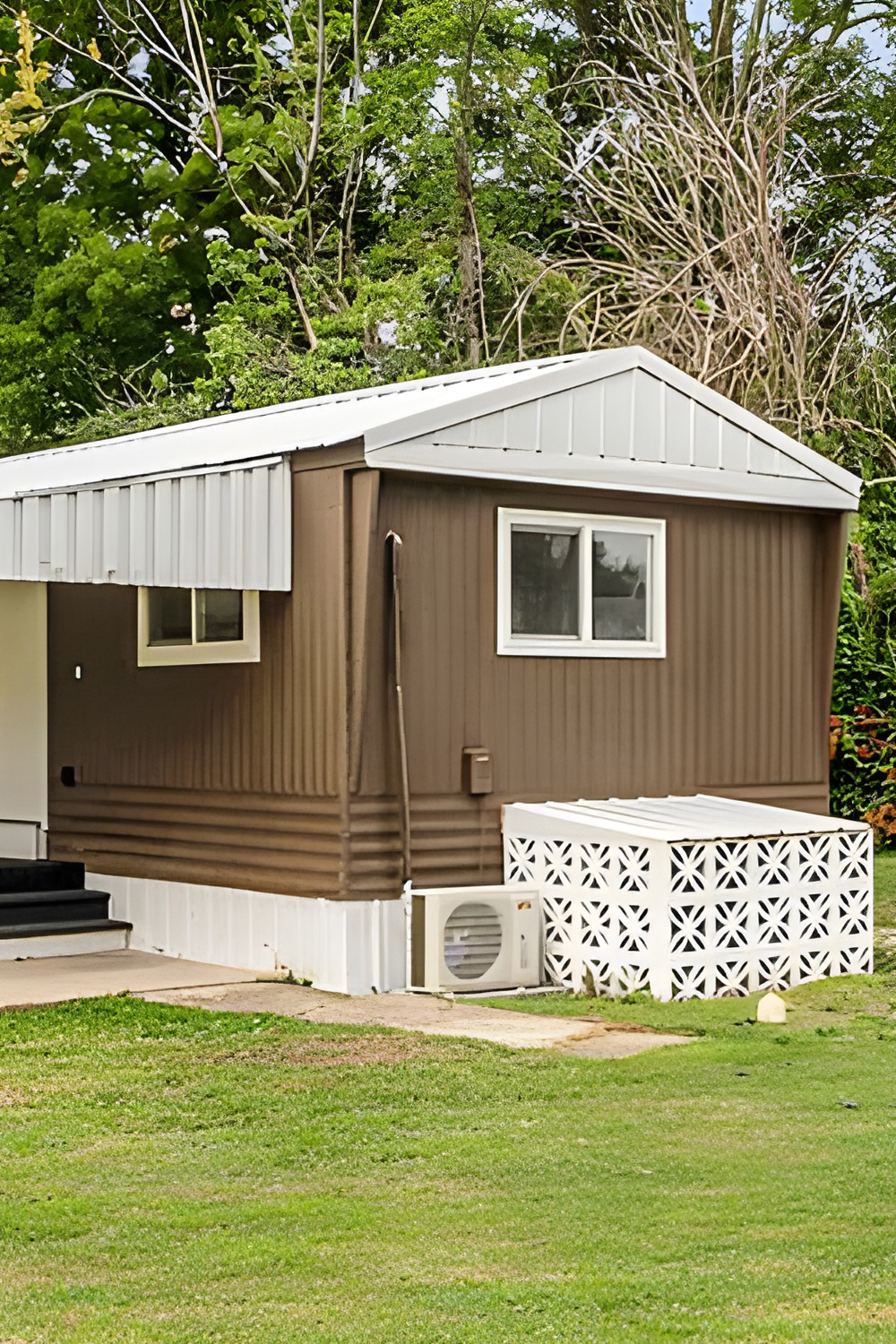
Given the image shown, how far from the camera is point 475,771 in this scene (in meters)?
10.1

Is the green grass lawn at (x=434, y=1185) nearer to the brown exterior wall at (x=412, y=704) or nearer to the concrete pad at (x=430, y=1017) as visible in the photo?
the concrete pad at (x=430, y=1017)

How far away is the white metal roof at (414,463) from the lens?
31.3ft

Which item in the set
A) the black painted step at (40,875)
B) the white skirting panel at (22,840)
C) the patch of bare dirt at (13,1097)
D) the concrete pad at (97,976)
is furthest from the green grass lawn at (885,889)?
the patch of bare dirt at (13,1097)

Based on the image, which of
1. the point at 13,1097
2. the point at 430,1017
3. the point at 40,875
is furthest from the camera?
the point at 40,875

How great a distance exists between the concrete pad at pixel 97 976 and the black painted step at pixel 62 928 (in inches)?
5.8

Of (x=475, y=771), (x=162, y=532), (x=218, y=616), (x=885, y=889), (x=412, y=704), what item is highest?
→ (x=162, y=532)

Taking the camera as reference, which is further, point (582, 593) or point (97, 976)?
point (582, 593)

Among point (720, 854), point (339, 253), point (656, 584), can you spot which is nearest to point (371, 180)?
point (339, 253)

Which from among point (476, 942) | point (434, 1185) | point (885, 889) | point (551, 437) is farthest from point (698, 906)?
point (885, 889)

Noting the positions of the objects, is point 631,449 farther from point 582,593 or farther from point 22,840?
point 22,840

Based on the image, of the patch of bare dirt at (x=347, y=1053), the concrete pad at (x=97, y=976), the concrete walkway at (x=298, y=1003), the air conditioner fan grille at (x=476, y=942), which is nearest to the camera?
the patch of bare dirt at (x=347, y=1053)

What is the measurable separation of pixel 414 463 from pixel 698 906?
8.90 feet

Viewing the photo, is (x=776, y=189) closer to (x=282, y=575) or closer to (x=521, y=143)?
(x=521, y=143)

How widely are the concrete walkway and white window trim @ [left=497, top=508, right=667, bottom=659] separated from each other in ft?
7.04
